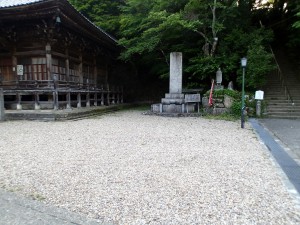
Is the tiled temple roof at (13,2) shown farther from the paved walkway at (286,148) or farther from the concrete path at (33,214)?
the paved walkway at (286,148)

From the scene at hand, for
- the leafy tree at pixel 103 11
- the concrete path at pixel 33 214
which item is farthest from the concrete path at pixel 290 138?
the leafy tree at pixel 103 11

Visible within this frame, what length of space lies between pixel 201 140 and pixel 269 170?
2.61m

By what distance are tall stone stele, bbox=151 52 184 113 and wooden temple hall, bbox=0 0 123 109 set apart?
4914 millimetres

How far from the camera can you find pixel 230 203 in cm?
296

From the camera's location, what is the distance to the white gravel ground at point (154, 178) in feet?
9.04

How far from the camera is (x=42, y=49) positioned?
1266 centimetres

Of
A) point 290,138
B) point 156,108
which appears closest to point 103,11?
point 156,108

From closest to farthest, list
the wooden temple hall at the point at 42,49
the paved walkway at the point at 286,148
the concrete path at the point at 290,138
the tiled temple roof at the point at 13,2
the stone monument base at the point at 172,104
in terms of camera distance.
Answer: the paved walkway at the point at 286,148 → the concrete path at the point at 290,138 → the tiled temple roof at the point at 13,2 → the wooden temple hall at the point at 42,49 → the stone monument base at the point at 172,104

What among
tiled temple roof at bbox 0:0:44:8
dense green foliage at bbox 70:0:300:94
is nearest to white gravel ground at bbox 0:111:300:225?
tiled temple roof at bbox 0:0:44:8

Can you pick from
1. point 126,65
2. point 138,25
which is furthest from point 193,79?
point 126,65

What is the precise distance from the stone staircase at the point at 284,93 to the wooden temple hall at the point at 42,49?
11.2 metres

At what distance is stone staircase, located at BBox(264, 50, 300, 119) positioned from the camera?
41.4 feet

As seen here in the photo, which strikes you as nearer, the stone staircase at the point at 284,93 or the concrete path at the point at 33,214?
the concrete path at the point at 33,214

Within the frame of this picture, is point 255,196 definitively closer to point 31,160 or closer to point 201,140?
point 201,140
